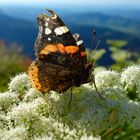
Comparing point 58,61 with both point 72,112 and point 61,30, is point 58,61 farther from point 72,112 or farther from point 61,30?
point 72,112

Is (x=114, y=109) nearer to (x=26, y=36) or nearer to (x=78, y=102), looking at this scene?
(x=78, y=102)

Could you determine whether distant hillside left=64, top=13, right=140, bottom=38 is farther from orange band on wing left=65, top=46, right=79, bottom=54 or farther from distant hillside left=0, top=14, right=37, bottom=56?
orange band on wing left=65, top=46, right=79, bottom=54

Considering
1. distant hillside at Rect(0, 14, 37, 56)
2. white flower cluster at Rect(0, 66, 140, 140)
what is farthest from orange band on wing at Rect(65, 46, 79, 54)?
distant hillside at Rect(0, 14, 37, 56)

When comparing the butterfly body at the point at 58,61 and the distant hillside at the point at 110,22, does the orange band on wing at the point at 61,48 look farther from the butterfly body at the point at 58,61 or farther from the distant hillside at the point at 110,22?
the distant hillside at the point at 110,22

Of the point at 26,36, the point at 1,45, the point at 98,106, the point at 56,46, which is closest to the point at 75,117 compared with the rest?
the point at 98,106

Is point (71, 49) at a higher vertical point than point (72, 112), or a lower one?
higher

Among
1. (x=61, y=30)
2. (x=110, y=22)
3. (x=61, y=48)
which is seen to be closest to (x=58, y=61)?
(x=61, y=48)

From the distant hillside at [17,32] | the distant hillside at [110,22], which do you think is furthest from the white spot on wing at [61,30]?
the distant hillside at [110,22]
